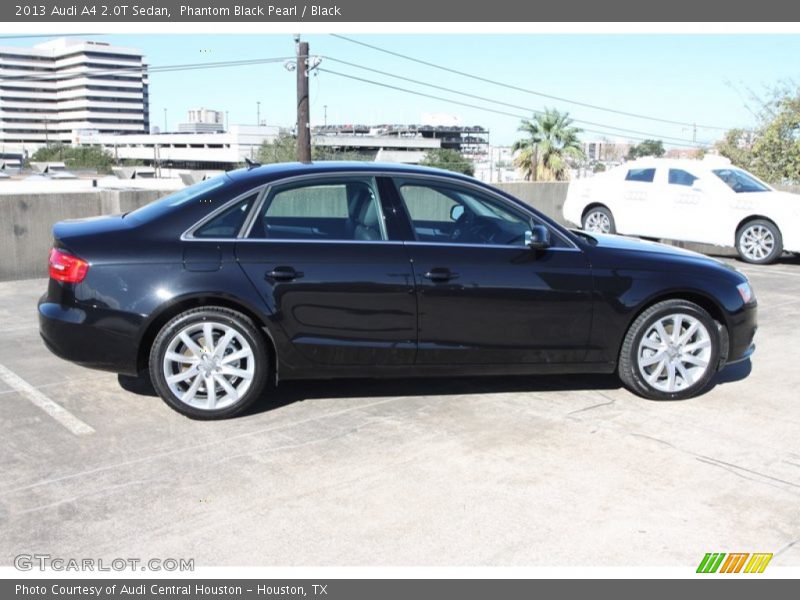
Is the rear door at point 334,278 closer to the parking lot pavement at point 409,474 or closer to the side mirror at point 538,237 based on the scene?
the parking lot pavement at point 409,474

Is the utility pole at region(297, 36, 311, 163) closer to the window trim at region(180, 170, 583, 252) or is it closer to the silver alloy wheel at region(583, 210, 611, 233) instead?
the silver alloy wheel at region(583, 210, 611, 233)

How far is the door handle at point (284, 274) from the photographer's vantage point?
5074 millimetres

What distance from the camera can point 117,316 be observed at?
4980 mm

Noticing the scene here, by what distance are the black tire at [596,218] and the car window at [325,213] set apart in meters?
9.43

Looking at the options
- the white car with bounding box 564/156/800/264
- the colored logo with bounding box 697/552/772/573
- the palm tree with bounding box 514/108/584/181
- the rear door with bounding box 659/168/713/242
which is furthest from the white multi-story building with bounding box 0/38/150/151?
the colored logo with bounding box 697/552/772/573

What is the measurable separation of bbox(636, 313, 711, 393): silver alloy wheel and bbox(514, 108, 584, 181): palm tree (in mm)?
40336

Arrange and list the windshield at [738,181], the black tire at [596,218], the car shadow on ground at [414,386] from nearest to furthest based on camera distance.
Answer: the car shadow on ground at [414,386] < the windshield at [738,181] < the black tire at [596,218]

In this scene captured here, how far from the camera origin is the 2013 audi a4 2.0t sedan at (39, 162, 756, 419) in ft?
16.5

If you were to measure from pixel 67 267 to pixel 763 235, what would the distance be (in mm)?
10816

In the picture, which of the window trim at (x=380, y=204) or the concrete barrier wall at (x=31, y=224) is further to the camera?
the concrete barrier wall at (x=31, y=224)

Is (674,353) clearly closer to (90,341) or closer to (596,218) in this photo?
(90,341)

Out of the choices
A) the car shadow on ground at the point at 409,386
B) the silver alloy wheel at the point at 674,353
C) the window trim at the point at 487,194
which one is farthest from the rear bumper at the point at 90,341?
the silver alloy wheel at the point at 674,353

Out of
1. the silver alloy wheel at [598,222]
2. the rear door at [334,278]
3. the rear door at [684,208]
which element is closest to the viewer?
the rear door at [334,278]

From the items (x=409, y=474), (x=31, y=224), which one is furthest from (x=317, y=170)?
(x=31, y=224)
